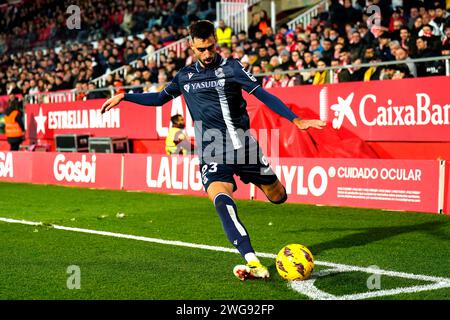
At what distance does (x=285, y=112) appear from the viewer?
6902mm

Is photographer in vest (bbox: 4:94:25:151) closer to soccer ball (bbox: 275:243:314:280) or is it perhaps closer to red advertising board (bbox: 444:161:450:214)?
red advertising board (bbox: 444:161:450:214)

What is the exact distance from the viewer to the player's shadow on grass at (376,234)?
8836 mm

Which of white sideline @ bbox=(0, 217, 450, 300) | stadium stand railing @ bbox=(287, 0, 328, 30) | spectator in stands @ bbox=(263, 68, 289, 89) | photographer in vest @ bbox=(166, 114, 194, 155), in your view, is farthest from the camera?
stadium stand railing @ bbox=(287, 0, 328, 30)

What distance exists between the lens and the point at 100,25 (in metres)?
33.8

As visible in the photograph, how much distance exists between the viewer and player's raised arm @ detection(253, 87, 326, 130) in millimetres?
6652

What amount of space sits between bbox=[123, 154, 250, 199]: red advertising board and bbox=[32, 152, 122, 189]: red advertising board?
48cm

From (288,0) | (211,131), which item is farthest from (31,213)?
(288,0)

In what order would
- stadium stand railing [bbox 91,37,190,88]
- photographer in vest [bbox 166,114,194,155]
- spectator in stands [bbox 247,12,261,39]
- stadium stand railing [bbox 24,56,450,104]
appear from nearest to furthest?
stadium stand railing [bbox 24,56,450,104] → photographer in vest [bbox 166,114,194,155] → spectator in stands [bbox 247,12,261,39] → stadium stand railing [bbox 91,37,190,88]

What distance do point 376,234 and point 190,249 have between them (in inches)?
98.4

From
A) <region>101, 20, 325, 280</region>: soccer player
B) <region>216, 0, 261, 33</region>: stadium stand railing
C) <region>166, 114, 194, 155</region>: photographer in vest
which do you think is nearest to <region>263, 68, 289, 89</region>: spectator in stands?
<region>166, 114, 194, 155</region>: photographer in vest

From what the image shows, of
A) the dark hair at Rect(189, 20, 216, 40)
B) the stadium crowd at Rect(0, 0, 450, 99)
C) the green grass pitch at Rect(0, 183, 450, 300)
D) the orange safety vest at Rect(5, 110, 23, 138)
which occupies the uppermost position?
the stadium crowd at Rect(0, 0, 450, 99)

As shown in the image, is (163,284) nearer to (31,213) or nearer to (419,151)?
(31,213)

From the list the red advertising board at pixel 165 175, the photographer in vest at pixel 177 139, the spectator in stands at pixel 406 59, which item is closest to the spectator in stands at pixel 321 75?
the spectator in stands at pixel 406 59

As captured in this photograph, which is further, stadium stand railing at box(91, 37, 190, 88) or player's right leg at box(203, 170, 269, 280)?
stadium stand railing at box(91, 37, 190, 88)
